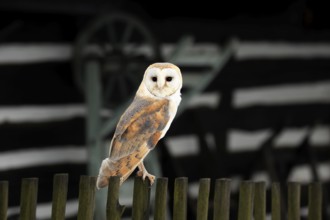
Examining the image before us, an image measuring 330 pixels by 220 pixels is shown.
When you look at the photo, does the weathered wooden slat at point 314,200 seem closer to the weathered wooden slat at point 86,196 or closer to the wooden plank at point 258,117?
the weathered wooden slat at point 86,196

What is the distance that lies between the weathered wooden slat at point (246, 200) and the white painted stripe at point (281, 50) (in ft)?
15.9

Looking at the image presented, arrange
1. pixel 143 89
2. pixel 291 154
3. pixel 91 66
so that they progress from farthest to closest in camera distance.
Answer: pixel 291 154, pixel 91 66, pixel 143 89

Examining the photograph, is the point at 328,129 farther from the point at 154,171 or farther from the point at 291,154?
the point at 154,171

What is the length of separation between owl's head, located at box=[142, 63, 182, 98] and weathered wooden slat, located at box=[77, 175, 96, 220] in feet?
2.16

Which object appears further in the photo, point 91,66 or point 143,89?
point 91,66

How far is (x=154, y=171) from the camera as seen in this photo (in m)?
7.19

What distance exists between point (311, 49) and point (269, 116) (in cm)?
77

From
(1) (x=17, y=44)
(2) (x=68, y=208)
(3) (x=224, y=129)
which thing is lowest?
(2) (x=68, y=208)

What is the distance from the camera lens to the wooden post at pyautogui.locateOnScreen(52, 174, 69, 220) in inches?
138

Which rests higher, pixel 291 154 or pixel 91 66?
pixel 91 66

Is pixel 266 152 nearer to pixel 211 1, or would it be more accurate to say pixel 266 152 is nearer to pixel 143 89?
pixel 211 1

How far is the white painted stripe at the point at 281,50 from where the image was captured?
859 centimetres

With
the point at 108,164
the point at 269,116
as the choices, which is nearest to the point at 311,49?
the point at 269,116

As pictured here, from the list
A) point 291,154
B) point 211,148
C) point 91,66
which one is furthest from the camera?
point 291,154
